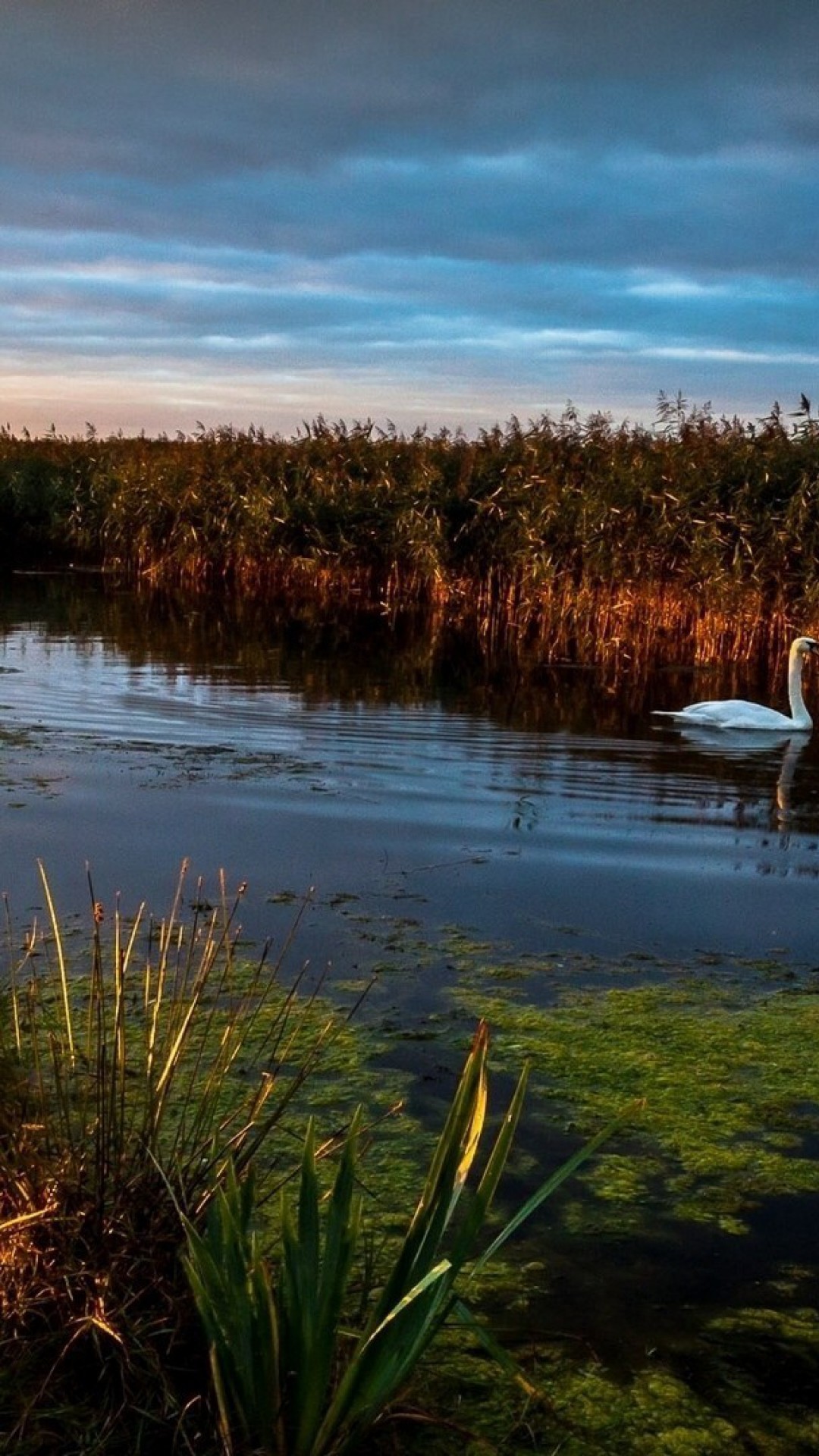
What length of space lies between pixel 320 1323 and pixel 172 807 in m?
7.07

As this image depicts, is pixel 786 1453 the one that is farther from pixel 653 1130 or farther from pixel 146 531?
pixel 146 531

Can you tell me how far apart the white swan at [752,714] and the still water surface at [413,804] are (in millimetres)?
190

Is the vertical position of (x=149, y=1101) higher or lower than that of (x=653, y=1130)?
higher

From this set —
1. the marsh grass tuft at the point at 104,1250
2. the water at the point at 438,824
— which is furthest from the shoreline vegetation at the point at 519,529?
the marsh grass tuft at the point at 104,1250

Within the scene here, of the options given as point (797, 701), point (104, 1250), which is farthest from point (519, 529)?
point (104, 1250)

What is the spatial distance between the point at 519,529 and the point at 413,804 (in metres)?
11.0

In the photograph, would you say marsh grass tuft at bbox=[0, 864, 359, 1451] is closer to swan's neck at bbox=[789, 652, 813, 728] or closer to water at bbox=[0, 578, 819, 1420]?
water at bbox=[0, 578, 819, 1420]

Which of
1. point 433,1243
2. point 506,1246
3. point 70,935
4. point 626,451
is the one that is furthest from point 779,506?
point 433,1243

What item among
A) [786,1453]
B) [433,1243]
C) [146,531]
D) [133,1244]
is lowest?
[786,1453]

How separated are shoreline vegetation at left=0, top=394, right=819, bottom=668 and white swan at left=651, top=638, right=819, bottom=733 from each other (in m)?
3.88

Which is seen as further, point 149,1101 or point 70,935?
point 70,935

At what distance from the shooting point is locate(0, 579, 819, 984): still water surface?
758 centimetres

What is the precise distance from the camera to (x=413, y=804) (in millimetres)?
10203

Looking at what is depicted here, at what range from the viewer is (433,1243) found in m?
2.80
